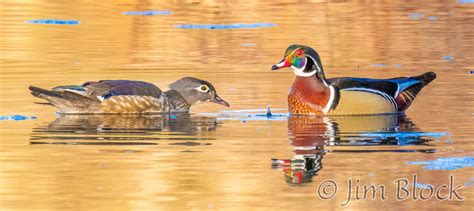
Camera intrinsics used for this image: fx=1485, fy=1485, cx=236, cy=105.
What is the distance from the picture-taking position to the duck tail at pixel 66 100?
15.3 m

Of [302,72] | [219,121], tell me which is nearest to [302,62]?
[302,72]

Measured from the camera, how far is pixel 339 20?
26562 millimetres

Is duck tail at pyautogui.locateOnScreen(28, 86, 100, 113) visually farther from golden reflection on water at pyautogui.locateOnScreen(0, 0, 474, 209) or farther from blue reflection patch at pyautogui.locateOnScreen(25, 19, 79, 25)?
blue reflection patch at pyautogui.locateOnScreen(25, 19, 79, 25)

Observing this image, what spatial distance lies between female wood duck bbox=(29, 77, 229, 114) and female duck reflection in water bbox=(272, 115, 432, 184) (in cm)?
138

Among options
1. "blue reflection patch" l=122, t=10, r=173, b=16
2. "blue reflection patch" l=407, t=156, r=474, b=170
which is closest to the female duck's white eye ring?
"blue reflection patch" l=407, t=156, r=474, b=170

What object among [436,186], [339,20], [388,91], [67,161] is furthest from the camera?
[339,20]

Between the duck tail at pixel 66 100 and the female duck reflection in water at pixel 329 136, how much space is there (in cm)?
215

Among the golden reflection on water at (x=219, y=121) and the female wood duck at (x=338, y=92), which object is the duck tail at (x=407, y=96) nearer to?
the female wood duck at (x=338, y=92)

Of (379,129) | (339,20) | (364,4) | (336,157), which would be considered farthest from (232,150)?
(364,4)

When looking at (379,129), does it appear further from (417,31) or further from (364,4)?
(364,4)

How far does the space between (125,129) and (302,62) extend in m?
2.39

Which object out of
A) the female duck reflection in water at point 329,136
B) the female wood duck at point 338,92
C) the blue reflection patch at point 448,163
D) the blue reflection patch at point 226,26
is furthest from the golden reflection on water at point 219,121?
the blue reflection patch at point 226,26

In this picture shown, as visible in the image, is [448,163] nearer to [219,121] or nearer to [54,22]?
[219,121]

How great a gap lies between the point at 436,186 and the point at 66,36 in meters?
13.7
